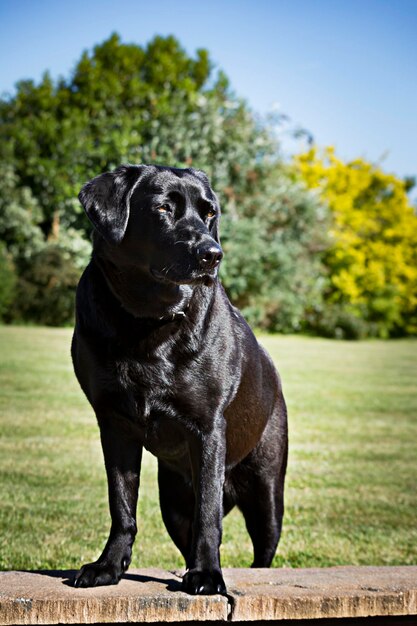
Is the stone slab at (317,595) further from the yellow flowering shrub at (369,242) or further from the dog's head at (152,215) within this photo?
the yellow flowering shrub at (369,242)

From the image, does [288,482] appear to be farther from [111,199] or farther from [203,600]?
[111,199]

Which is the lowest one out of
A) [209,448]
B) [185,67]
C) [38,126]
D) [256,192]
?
[209,448]

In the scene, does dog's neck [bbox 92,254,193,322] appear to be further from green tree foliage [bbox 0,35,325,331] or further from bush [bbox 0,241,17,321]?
bush [bbox 0,241,17,321]

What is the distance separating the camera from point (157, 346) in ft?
8.69

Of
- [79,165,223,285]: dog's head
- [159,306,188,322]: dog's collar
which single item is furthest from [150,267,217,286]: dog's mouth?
[159,306,188,322]: dog's collar

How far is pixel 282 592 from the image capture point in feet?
8.39

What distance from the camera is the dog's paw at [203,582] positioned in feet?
8.21

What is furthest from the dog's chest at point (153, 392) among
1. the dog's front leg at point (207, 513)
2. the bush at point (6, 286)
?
the bush at point (6, 286)

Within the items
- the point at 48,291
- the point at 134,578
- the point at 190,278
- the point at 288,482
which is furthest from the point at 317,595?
the point at 48,291

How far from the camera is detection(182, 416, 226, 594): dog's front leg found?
2.53m

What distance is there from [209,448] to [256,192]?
22.8 m

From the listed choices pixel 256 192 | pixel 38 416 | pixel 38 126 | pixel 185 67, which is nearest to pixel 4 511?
pixel 38 416

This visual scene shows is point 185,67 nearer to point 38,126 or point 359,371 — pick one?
point 38,126

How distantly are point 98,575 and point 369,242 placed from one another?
3439 centimetres
